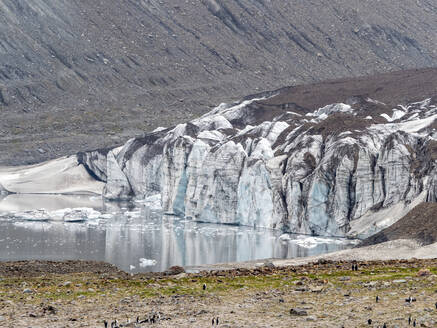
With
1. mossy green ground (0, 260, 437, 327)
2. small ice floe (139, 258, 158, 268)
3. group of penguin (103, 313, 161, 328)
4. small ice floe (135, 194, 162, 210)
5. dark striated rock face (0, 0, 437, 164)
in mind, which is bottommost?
small ice floe (139, 258, 158, 268)

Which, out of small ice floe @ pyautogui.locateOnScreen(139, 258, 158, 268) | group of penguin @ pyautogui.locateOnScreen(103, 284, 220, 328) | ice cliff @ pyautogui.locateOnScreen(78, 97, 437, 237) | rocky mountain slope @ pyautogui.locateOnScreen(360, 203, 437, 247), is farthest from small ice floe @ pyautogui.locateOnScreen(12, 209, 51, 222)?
group of penguin @ pyautogui.locateOnScreen(103, 284, 220, 328)

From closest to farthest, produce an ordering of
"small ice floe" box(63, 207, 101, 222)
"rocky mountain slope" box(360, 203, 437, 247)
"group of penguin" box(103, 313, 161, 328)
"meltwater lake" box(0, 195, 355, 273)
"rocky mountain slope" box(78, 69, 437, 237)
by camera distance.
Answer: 1. "group of penguin" box(103, 313, 161, 328)
2. "rocky mountain slope" box(360, 203, 437, 247)
3. "meltwater lake" box(0, 195, 355, 273)
4. "rocky mountain slope" box(78, 69, 437, 237)
5. "small ice floe" box(63, 207, 101, 222)

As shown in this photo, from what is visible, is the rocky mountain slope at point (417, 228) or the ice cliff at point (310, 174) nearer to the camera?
the rocky mountain slope at point (417, 228)

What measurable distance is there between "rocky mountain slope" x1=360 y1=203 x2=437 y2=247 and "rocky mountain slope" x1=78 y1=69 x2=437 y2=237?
4582mm

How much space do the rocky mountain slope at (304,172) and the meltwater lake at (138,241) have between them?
1.87 meters

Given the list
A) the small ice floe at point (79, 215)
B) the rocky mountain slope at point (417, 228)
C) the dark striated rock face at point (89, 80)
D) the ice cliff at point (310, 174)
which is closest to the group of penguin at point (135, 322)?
the rocky mountain slope at point (417, 228)

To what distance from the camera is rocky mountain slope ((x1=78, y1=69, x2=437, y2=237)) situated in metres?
55.4

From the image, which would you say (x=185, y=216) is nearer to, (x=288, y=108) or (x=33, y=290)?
(x=288, y=108)

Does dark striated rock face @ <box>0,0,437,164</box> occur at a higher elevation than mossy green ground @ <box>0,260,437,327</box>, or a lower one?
higher

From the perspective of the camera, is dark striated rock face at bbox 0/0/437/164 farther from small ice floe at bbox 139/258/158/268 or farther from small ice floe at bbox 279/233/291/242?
small ice floe at bbox 139/258/158/268

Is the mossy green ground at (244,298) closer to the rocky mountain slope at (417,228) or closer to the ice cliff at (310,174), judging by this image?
the rocky mountain slope at (417,228)

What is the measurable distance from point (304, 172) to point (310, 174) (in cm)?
99

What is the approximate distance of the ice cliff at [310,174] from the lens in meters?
55.2

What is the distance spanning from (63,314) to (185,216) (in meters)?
50.7
